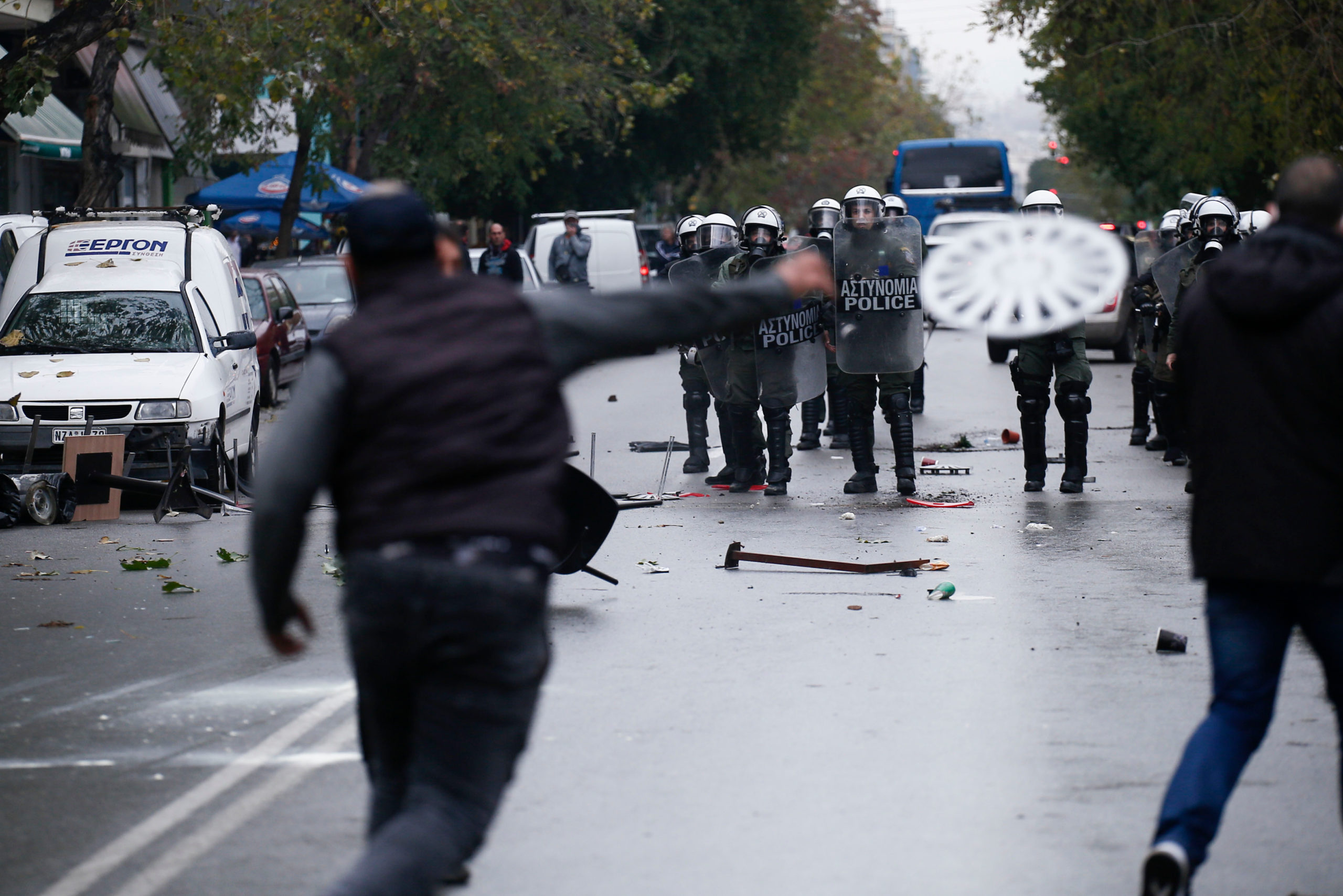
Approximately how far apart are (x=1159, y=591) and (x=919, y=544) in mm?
1817

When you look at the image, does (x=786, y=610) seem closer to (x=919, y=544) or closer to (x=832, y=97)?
(x=919, y=544)

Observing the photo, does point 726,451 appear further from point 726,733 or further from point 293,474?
point 293,474

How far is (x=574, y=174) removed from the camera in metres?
44.5

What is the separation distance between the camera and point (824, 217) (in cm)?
1365

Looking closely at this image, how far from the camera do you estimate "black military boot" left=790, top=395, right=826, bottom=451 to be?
15.5 meters

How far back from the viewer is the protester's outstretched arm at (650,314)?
3.72 metres

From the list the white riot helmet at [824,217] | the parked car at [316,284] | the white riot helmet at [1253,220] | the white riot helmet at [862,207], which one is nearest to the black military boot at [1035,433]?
the white riot helmet at [862,207]

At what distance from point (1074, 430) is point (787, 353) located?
2024mm

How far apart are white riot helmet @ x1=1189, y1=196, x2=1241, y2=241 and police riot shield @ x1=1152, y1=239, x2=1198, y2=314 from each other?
0.30 m

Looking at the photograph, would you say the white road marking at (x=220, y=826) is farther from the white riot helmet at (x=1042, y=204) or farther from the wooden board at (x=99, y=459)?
the white riot helmet at (x=1042, y=204)

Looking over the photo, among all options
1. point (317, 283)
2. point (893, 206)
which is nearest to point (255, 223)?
point (317, 283)

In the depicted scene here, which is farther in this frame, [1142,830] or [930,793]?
[930,793]

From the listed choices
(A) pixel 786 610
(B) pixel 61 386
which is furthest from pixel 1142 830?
(B) pixel 61 386

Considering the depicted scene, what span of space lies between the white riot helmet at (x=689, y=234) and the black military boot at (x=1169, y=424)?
355 centimetres
